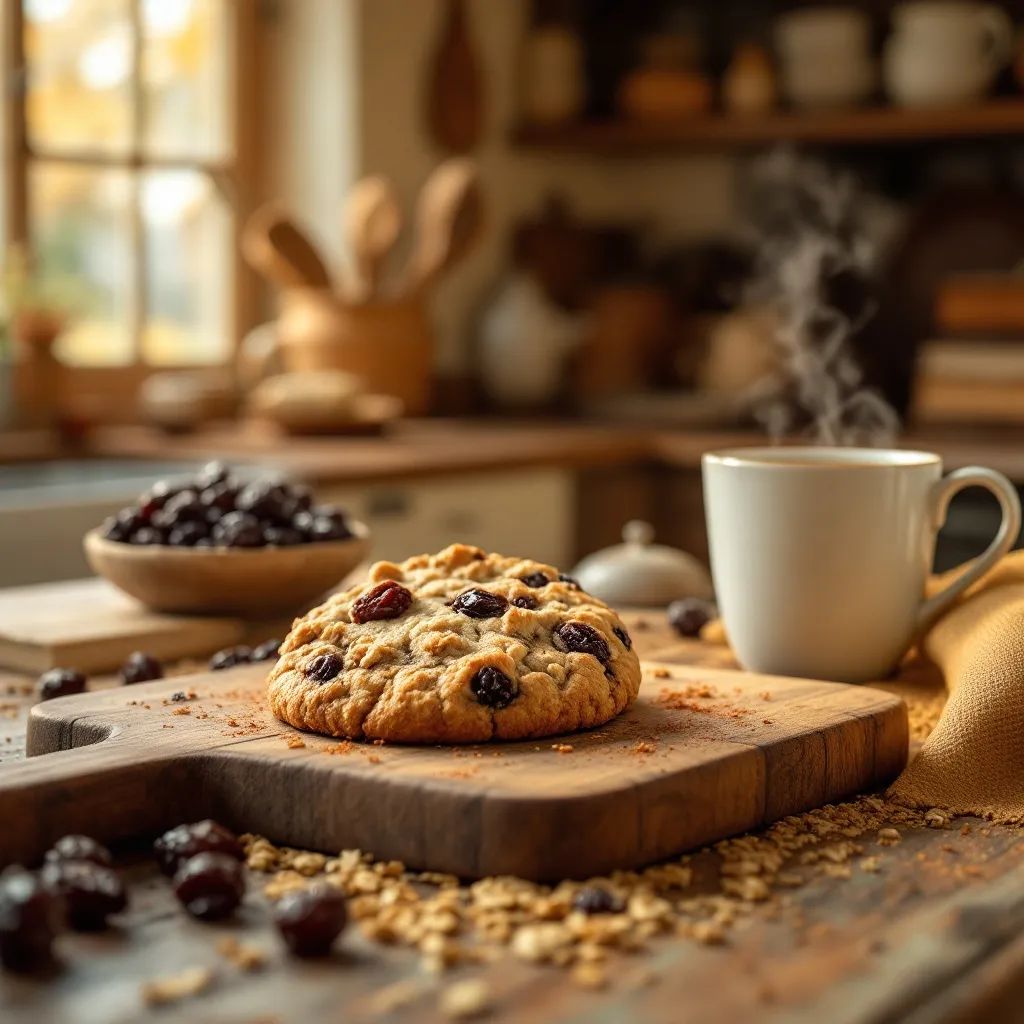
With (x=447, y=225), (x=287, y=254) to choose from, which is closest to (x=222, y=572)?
(x=287, y=254)

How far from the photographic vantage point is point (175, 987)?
0.65 meters

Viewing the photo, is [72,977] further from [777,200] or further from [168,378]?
[777,200]

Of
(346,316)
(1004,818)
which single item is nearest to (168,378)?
(346,316)

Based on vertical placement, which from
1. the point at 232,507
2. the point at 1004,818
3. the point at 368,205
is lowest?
the point at 1004,818

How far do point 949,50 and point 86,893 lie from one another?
10.4 ft

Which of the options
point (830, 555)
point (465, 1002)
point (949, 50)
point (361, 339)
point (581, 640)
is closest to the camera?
point (465, 1002)

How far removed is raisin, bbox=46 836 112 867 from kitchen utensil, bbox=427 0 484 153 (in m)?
3.24

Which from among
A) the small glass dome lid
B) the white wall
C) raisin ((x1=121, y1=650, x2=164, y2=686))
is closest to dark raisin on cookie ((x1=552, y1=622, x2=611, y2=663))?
raisin ((x1=121, y1=650, x2=164, y2=686))

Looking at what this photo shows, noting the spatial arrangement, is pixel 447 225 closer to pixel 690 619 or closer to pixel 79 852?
pixel 690 619

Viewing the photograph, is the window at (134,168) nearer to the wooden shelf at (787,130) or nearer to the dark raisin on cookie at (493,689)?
the wooden shelf at (787,130)

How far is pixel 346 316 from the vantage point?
11.7ft

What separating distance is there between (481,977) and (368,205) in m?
2.92

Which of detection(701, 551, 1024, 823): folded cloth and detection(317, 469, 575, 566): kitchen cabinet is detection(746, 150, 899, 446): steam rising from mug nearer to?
detection(317, 469, 575, 566): kitchen cabinet

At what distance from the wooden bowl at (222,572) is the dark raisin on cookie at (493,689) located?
1.55 feet
